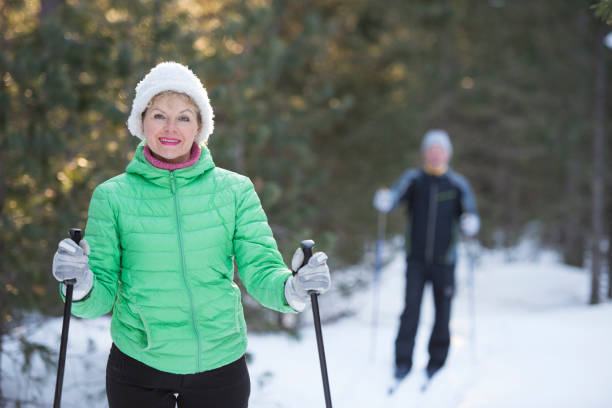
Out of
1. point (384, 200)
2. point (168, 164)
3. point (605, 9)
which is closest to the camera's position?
point (168, 164)

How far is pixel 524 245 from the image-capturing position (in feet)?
94.3

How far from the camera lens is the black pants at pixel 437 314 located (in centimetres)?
539

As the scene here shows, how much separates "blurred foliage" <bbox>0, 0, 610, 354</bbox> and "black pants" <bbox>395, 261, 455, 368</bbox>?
1.07 metres

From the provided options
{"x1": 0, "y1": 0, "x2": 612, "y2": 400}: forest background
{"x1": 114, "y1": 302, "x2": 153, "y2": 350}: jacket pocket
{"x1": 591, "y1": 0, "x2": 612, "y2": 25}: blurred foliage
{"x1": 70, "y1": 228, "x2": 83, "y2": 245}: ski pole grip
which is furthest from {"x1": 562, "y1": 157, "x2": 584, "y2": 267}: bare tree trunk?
{"x1": 70, "y1": 228, "x2": 83, "y2": 245}: ski pole grip

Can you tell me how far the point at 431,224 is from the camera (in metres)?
5.52

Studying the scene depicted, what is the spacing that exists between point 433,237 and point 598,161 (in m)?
5.76

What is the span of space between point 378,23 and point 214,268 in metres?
10.3

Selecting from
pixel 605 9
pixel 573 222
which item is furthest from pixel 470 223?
pixel 573 222

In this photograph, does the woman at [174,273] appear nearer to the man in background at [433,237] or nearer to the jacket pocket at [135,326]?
the jacket pocket at [135,326]

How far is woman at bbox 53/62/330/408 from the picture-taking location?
2045mm

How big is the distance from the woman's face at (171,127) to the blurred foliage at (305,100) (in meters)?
2.15

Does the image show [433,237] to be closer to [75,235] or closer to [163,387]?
[163,387]

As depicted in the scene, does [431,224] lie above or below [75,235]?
above

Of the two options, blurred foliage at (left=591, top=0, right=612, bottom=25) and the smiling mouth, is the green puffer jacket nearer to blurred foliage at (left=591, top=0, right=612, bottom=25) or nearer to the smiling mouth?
the smiling mouth
